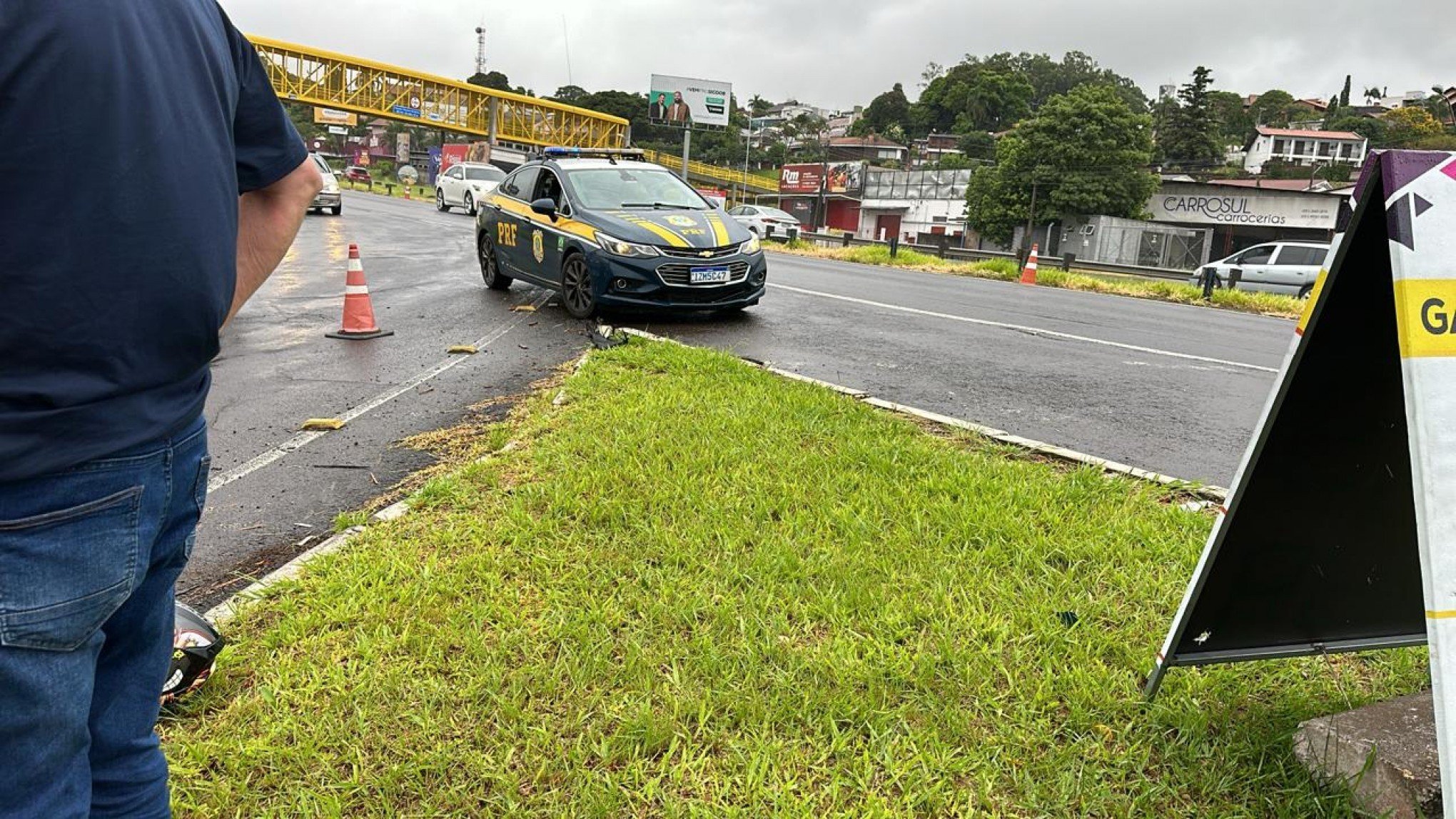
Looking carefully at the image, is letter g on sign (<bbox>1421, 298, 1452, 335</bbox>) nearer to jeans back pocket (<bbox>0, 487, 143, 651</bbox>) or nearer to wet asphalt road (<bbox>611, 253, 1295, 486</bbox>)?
jeans back pocket (<bbox>0, 487, 143, 651</bbox>)

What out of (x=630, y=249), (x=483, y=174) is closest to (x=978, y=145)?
(x=483, y=174)

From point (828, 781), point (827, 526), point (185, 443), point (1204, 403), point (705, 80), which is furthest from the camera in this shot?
point (705, 80)

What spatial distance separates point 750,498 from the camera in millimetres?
3633

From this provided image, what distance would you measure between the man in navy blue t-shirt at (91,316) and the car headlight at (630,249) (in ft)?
23.6

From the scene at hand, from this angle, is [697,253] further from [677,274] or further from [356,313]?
[356,313]

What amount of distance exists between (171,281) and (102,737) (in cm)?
81

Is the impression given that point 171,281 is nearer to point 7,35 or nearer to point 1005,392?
point 7,35

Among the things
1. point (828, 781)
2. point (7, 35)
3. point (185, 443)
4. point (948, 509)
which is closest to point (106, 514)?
point (185, 443)

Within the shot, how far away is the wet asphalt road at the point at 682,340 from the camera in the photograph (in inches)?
169

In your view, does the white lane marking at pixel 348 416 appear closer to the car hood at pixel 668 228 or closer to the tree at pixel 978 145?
the car hood at pixel 668 228

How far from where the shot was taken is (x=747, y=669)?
2459 mm

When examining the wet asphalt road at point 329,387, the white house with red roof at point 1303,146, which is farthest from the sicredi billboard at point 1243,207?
the wet asphalt road at point 329,387

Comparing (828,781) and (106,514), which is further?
(828,781)

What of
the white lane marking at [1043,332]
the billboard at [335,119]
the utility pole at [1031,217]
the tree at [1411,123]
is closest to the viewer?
the white lane marking at [1043,332]
